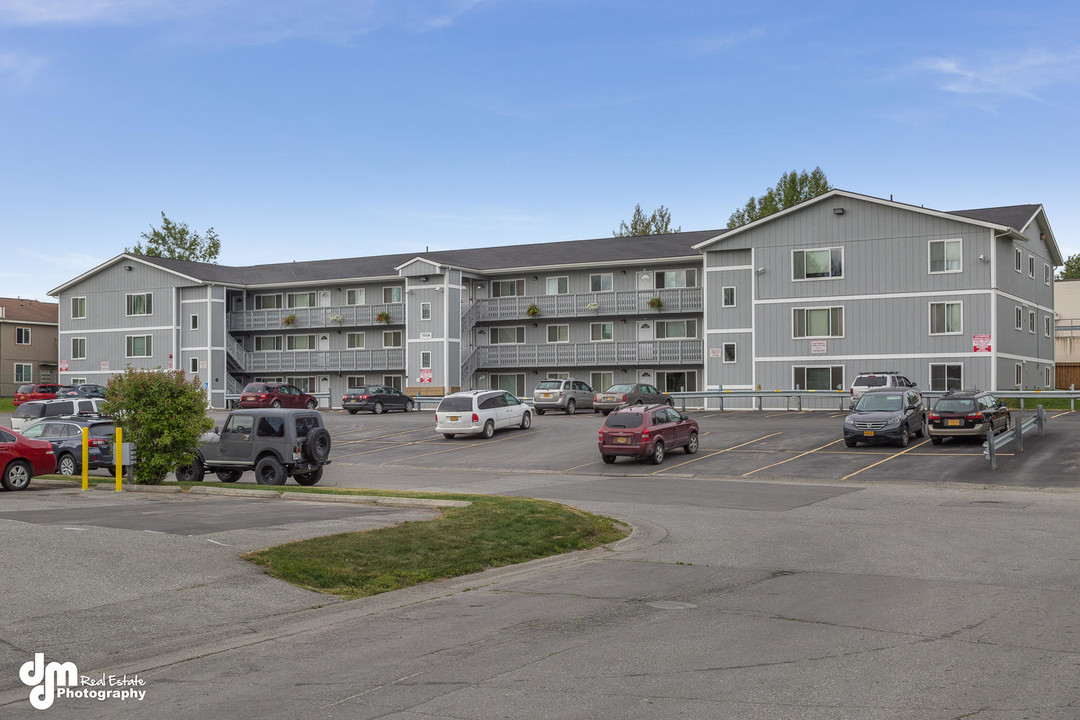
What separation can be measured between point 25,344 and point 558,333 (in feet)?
154

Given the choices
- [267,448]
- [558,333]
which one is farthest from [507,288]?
[267,448]

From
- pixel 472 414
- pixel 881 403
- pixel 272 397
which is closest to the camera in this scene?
pixel 881 403

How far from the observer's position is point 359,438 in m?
40.2

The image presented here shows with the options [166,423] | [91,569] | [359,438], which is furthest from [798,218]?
[91,569]

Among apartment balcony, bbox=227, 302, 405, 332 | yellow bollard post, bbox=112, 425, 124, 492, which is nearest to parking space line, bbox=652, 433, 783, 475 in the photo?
yellow bollard post, bbox=112, 425, 124, 492

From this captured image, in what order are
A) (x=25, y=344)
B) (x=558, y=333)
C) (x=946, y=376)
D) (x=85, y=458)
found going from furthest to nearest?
(x=25, y=344) → (x=558, y=333) → (x=946, y=376) → (x=85, y=458)

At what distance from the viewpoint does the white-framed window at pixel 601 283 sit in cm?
5928

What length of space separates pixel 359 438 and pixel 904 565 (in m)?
29.7

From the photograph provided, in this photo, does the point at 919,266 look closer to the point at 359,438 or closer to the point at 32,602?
the point at 359,438

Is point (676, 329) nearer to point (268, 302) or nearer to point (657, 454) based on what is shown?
point (657, 454)

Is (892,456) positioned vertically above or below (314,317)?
below

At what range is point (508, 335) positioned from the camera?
6209 cm

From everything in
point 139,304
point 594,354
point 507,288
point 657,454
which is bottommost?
point 657,454

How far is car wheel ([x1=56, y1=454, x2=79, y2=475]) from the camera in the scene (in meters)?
26.5
